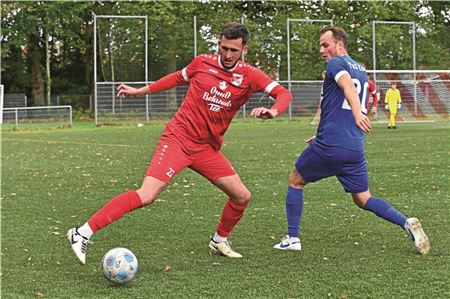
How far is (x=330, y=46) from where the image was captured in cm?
641

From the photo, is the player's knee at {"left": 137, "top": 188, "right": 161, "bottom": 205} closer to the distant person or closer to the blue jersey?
the blue jersey

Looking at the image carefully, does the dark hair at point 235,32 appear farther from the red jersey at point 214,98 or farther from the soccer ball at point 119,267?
the soccer ball at point 119,267

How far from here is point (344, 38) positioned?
6.46 meters

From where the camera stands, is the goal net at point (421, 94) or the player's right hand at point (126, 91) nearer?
the player's right hand at point (126, 91)

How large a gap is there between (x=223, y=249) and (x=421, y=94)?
27.5 m

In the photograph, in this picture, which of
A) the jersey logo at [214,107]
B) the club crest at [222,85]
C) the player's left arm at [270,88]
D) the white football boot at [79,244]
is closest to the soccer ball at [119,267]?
the white football boot at [79,244]

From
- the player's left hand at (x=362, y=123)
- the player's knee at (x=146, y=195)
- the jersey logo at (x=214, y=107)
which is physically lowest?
the player's knee at (x=146, y=195)

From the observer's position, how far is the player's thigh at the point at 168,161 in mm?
5922

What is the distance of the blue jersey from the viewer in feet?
20.6

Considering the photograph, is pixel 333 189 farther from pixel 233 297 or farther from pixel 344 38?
pixel 233 297

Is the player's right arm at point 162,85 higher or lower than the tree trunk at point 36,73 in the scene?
lower

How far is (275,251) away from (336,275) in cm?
105

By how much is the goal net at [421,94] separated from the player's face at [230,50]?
999 inches

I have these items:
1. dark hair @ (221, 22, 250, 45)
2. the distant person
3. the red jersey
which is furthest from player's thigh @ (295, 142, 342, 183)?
the distant person
